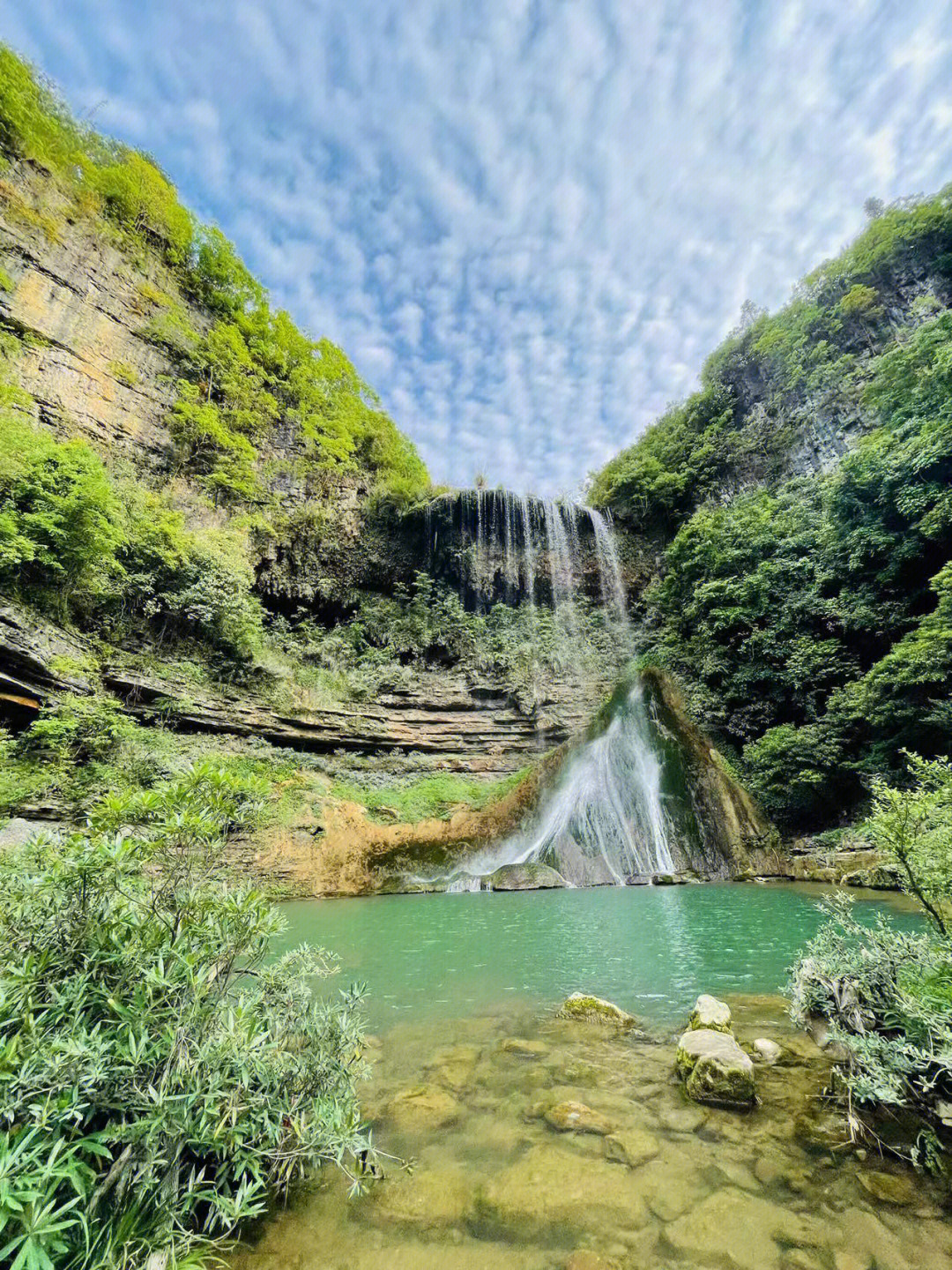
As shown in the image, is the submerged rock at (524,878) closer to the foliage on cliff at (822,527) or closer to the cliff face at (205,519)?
the cliff face at (205,519)

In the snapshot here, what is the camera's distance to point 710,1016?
3889mm

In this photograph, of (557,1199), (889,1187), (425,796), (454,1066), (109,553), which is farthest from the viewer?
(425,796)

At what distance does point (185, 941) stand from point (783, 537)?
18551mm

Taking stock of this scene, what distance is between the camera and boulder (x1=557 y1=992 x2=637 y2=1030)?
14.4ft

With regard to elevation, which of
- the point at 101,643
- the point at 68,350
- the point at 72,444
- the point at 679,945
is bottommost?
the point at 679,945

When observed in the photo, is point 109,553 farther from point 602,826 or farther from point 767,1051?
point 767,1051

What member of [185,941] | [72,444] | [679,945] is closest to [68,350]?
[72,444]

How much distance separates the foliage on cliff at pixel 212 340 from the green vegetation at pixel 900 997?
19608mm

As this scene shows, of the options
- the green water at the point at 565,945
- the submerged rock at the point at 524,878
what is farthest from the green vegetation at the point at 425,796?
the green water at the point at 565,945

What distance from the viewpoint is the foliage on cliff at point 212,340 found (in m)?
17.2

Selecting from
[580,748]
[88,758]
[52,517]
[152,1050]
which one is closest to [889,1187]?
[152,1050]

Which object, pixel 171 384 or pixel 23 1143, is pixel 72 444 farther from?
pixel 23 1143

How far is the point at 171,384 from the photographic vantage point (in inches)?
721

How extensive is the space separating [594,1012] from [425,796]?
11.0 metres
